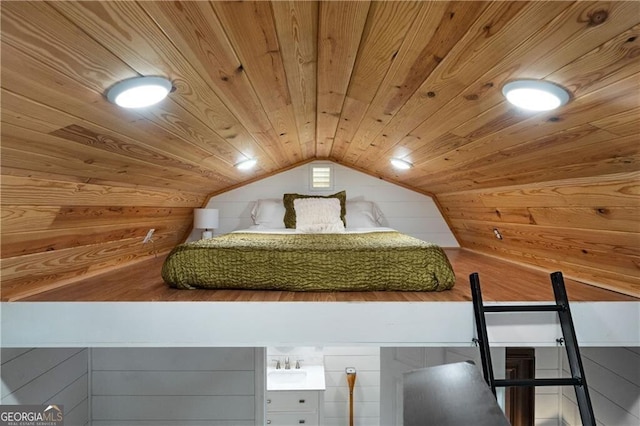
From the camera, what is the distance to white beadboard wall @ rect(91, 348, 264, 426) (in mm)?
2611

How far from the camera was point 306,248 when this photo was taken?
6.15 ft

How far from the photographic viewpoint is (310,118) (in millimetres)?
2150

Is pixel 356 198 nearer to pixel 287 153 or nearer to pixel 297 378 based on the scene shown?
pixel 287 153

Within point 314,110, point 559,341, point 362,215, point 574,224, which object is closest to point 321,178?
point 362,215

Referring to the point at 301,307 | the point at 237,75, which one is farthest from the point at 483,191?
the point at 237,75

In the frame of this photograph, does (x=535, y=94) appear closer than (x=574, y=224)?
Yes

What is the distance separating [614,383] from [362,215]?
2.31 m

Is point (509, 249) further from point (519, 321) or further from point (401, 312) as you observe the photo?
point (401, 312)

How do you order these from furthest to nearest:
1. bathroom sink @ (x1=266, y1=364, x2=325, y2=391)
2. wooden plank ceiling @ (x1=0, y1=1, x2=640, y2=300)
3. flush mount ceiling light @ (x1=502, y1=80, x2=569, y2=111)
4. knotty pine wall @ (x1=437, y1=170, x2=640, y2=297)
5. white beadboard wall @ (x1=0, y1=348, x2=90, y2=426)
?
bathroom sink @ (x1=266, y1=364, x2=325, y2=391) → white beadboard wall @ (x1=0, y1=348, x2=90, y2=426) → knotty pine wall @ (x1=437, y1=170, x2=640, y2=297) → flush mount ceiling light @ (x1=502, y1=80, x2=569, y2=111) → wooden plank ceiling @ (x1=0, y1=1, x2=640, y2=300)

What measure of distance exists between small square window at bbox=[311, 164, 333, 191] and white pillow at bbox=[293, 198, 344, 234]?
1.26 feet

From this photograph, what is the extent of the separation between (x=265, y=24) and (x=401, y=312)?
1340mm

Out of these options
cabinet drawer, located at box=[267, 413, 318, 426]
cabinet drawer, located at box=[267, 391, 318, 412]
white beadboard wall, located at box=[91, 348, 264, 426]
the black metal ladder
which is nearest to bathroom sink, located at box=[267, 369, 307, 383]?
cabinet drawer, located at box=[267, 391, 318, 412]

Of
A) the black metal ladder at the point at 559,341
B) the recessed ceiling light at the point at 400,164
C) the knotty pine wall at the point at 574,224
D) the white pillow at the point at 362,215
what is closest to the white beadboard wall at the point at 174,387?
the white pillow at the point at 362,215

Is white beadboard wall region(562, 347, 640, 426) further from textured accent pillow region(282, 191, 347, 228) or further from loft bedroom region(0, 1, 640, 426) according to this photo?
textured accent pillow region(282, 191, 347, 228)
